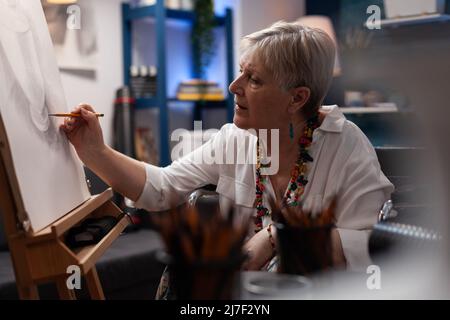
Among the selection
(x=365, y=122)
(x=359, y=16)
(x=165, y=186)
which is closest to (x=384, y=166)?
(x=165, y=186)

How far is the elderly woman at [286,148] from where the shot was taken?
1.55 m

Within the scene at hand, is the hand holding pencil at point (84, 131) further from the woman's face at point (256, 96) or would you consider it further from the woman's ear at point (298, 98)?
the woman's ear at point (298, 98)

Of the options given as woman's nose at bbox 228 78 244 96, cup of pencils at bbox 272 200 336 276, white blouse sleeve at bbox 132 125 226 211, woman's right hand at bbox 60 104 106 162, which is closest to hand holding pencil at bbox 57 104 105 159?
woman's right hand at bbox 60 104 106 162

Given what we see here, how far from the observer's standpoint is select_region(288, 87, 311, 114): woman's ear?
1.68 meters

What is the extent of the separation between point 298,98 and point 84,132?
0.64 m

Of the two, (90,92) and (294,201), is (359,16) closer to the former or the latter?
(90,92)

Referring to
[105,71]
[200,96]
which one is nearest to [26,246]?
[105,71]

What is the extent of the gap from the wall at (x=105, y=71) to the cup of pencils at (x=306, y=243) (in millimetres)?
2939

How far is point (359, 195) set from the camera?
154 centimetres

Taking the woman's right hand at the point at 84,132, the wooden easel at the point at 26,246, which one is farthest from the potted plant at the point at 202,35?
the wooden easel at the point at 26,246

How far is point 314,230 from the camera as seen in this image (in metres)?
0.85

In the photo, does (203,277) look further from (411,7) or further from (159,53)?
(411,7)

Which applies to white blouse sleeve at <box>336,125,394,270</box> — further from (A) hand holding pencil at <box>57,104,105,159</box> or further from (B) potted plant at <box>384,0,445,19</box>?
(B) potted plant at <box>384,0,445,19</box>

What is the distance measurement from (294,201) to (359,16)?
3313 mm
